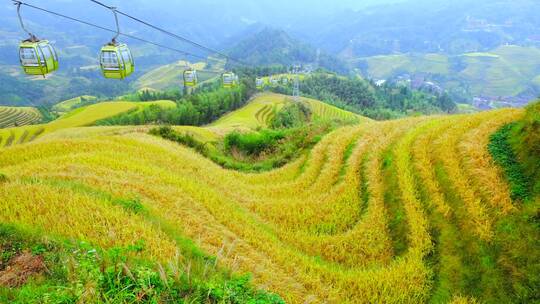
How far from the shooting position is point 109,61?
42.7 feet

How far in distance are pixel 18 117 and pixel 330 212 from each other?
13518 cm

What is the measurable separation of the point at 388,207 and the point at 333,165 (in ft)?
13.2

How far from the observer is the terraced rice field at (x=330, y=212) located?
6832 mm

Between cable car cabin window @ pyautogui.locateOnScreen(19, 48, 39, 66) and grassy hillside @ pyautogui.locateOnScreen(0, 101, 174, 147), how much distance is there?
53164 millimetres

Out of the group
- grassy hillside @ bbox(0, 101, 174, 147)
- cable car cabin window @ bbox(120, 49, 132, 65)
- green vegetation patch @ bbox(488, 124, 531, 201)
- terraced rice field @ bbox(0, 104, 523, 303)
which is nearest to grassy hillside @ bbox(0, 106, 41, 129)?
grassy hillside @ bbox(0, 101, 174, 147)

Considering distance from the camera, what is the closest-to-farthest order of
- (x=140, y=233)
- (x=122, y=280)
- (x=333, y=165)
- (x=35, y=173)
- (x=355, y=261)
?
(x=122, y=280)
(x=140, y=233)
(x=355, y=261)
(x=35, y=173)
(x=333, y=165)

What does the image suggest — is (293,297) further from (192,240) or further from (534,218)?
(534,218)

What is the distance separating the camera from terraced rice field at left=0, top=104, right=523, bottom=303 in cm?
683

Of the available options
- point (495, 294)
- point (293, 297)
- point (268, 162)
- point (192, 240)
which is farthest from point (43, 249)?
point (268, 162)

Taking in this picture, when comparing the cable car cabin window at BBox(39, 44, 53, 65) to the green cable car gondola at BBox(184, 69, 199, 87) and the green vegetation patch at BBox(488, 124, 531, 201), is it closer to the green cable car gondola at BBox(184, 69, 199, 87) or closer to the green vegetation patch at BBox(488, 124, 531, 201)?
the green cable car gondola at BBox(184, 69, 199, 87)

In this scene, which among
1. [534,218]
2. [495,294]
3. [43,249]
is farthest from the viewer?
[534,218]

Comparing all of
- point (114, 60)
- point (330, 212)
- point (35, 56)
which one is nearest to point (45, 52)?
point (35, 56)

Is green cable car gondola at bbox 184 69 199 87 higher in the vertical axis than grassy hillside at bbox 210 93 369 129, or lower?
higher

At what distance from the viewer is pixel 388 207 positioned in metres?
10.7
